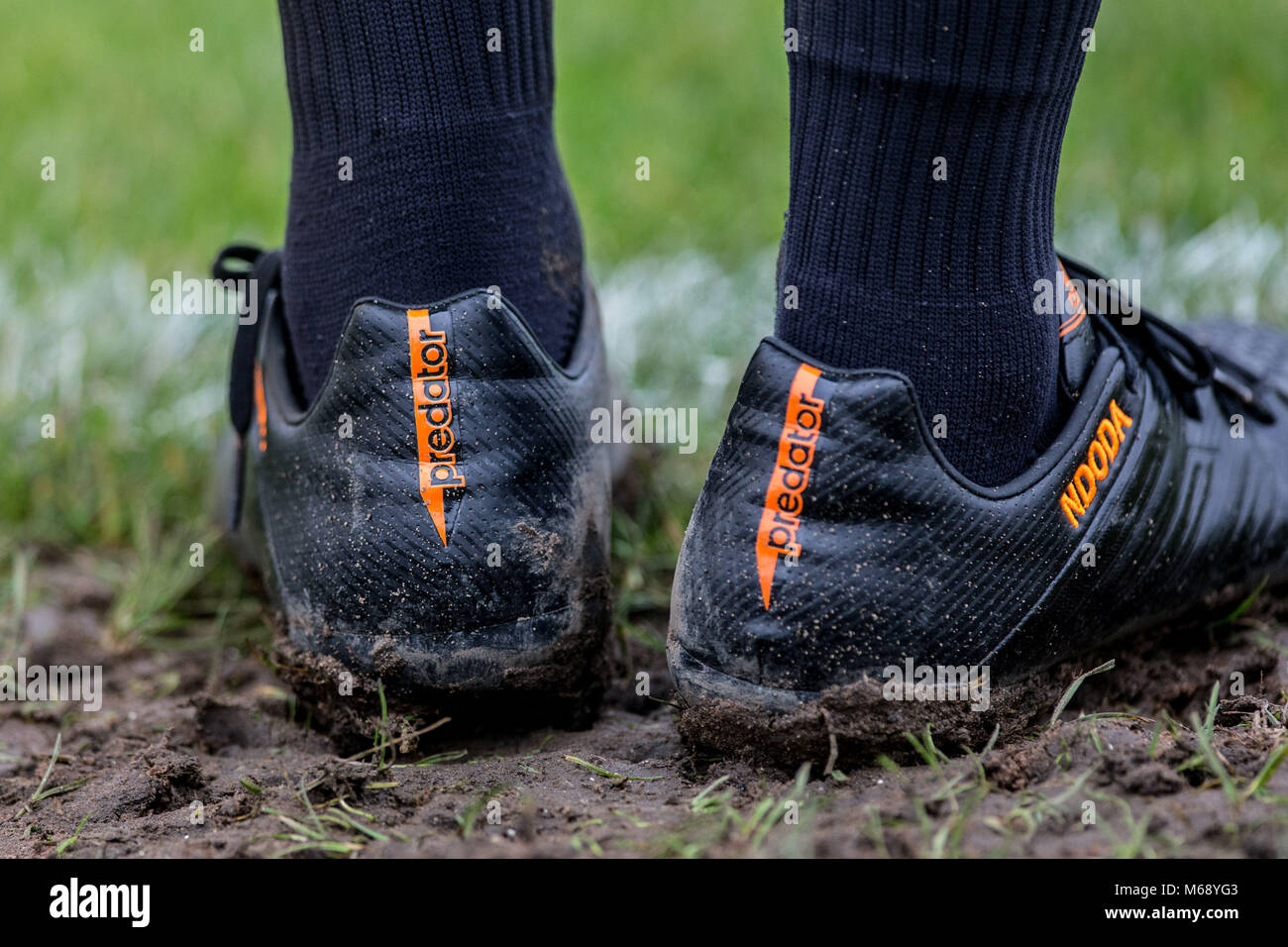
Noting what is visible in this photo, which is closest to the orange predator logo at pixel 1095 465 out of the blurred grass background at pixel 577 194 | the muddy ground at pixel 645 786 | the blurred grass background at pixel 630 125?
the muddy ground at pixel 645 786

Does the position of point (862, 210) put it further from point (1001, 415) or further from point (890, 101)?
point (1001, 415)

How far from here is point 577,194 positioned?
11.7ft

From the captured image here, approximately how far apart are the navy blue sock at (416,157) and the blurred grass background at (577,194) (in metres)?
0.61

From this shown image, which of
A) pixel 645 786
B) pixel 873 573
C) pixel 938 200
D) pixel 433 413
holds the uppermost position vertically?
pixel 938 200

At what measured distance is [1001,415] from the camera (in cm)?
127

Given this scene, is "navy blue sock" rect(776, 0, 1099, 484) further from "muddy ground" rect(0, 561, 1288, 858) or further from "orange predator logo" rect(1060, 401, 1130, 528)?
"muddy ground" rect(0, 561, 1288, 858)

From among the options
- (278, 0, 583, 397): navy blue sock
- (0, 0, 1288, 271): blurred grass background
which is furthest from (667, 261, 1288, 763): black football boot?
(0, 0, 1288, 271): blurred grass background

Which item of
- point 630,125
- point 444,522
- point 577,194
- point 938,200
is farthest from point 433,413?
point 630,125

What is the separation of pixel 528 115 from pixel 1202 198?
2.44m

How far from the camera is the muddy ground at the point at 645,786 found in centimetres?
101

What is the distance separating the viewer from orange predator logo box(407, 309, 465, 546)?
1.30 m

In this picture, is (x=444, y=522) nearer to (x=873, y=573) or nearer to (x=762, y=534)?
(x=762, y=534)

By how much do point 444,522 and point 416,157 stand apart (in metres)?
0.42

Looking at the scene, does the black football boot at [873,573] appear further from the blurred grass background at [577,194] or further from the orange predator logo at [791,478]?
the blurred grass background at [577,194]
